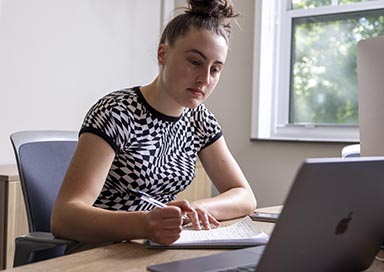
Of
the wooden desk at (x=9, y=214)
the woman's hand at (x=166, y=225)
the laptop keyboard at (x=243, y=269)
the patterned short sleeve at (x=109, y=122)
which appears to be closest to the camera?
the laptop keyboard at (x=243, y=269)

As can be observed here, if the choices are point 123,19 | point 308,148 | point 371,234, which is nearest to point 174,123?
point 371,234

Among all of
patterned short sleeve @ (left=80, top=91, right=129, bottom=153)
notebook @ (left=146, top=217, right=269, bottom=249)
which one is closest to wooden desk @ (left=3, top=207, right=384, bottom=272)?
notebook @ (left=146, top=217, right=269, bottom=249)

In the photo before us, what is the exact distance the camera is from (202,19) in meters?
1.40

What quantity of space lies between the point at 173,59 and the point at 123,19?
1.62 metres

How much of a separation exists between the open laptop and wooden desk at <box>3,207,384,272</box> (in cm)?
5

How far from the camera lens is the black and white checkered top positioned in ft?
4.14

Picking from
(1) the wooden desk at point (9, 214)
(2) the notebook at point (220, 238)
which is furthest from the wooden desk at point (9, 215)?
(2) the notebook at point (220, 238)

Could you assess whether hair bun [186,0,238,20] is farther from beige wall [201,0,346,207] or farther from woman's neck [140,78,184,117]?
beige wall [201,0,346,207]

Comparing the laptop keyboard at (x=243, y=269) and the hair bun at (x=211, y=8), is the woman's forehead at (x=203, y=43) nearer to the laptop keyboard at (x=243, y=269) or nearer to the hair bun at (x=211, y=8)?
the hair bun at (x=211, y=8)

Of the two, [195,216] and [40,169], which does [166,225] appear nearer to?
[195,216]

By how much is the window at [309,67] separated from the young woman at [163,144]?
1.33 meters

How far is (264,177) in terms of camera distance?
9.30ft

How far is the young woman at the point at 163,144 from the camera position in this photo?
112 cm

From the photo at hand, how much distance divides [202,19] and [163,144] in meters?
0.34
